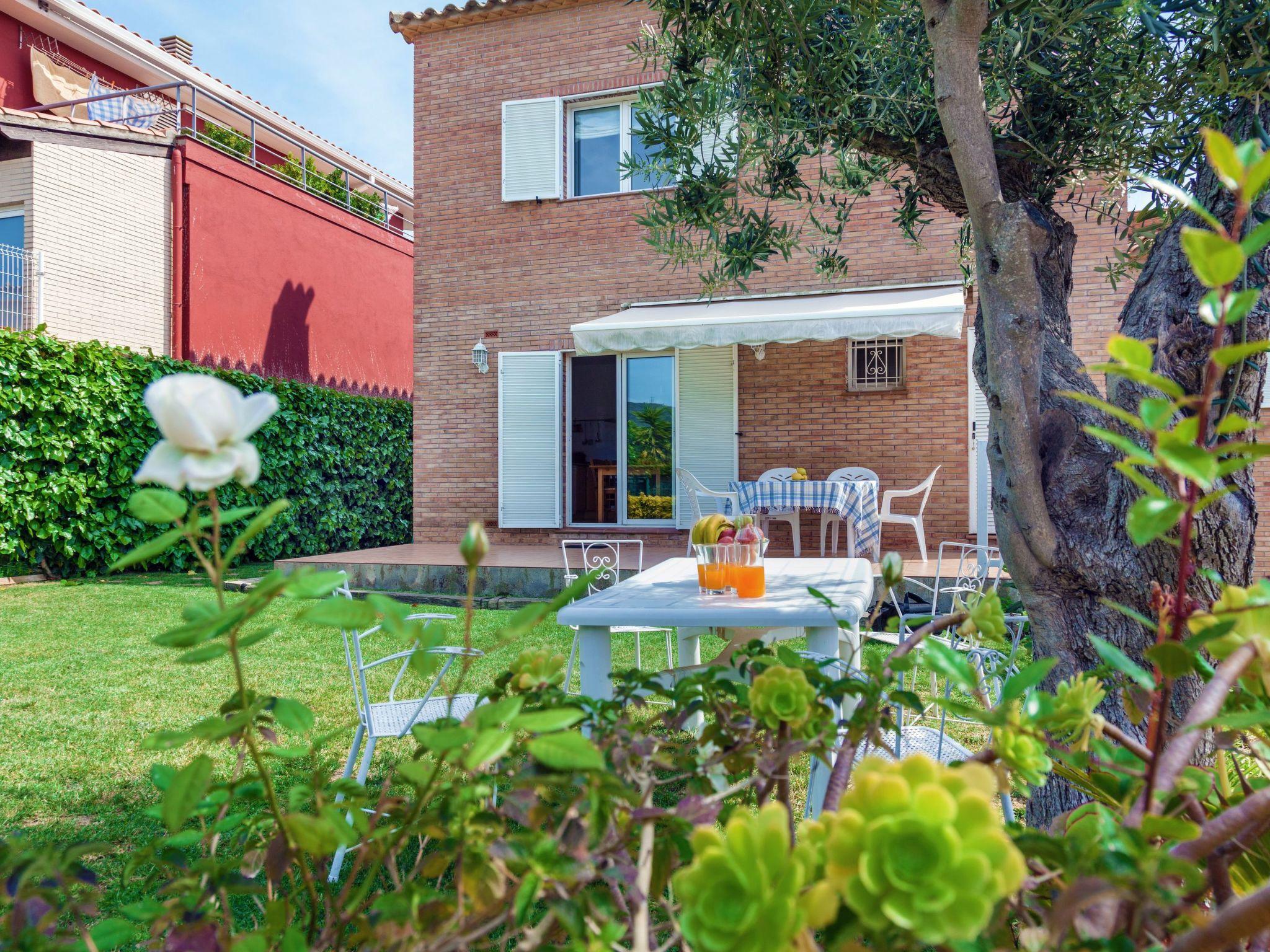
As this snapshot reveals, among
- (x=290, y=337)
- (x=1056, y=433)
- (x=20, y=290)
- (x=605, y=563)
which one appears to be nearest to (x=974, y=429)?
(x=605, y=563)

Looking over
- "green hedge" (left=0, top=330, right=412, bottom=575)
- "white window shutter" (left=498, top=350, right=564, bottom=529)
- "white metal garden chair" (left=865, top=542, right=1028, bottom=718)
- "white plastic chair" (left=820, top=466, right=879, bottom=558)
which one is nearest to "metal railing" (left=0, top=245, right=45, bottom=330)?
"green hedge" (left=0, top=330, right=412, bottom=575)

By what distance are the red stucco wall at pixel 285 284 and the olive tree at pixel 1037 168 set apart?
11195mm

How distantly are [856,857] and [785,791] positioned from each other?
39 centimetres

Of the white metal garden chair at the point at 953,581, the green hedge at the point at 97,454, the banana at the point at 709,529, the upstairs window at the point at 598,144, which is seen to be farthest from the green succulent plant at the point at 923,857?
the upstairs window at the point at 598,144

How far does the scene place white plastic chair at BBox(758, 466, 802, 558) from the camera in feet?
29.0

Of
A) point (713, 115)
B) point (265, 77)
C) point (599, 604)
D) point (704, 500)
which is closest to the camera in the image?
point (599, 604)

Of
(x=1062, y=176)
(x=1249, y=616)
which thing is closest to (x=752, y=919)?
(x=1249, y=616)

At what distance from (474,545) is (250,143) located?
16847 millimetres

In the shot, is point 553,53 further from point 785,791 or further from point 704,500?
point 785,791

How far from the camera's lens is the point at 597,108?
1117 centimetres

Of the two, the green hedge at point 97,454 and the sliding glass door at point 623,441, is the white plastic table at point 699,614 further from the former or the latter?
the sliding glass door at point 623,441

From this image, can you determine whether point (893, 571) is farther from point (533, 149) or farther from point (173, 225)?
point (173, 225)

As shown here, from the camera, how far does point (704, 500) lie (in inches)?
393

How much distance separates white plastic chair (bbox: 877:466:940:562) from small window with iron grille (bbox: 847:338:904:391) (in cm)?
118
